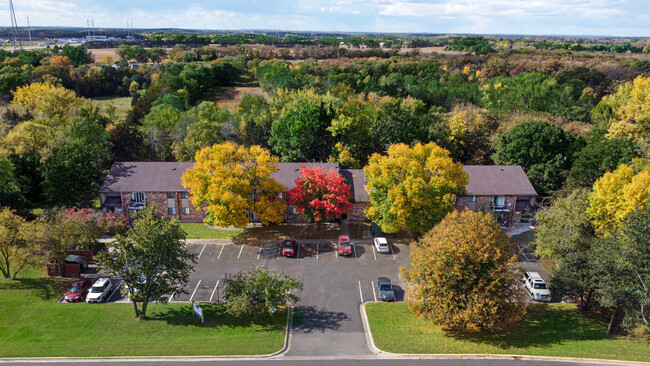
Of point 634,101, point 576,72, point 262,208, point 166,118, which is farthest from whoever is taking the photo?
point 576,72

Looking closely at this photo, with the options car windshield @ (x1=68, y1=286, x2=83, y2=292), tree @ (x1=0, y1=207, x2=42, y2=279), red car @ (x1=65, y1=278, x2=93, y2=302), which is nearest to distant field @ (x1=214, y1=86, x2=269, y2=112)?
tree @ (x1=0, y1=207, x2=42, y2=279)

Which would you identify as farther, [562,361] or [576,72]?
[576,72]

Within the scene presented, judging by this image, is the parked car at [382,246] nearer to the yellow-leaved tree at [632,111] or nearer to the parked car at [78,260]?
the parked car at [78,260]

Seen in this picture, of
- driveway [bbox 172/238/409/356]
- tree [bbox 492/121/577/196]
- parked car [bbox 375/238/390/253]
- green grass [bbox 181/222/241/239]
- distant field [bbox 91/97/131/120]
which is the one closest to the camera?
driveway [bbox 172/238/409/356]

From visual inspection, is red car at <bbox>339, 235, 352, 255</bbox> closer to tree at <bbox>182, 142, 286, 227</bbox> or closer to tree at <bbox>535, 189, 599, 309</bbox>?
tree at <bbox>182, 142, 286, 227</bbox>

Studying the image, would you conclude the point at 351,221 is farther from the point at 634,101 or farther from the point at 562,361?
the point at 634,101

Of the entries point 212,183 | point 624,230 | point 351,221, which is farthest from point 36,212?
point 624,230
